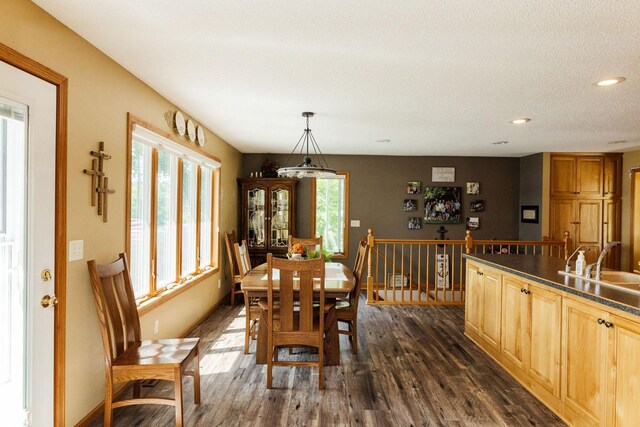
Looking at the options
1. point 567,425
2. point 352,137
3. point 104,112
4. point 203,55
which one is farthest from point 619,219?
point 104,112

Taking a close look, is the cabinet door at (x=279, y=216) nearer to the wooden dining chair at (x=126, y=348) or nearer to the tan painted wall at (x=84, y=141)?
the tan painted wall at (x=84, y=141)

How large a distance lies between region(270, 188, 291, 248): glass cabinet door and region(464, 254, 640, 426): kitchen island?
3.52 m

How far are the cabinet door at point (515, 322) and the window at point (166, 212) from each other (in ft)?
10.3

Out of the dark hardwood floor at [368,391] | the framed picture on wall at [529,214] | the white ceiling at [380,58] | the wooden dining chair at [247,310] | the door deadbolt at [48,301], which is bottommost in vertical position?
the dark hardwood floor at [368,391]

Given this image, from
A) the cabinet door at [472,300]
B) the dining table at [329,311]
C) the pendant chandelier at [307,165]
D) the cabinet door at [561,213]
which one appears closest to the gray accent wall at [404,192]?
the pendant chandelier at [307,165]

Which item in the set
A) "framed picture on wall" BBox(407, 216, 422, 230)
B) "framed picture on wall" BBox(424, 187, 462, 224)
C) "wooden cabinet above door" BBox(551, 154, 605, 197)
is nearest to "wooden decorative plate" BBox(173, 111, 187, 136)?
"framed picture on wall" BBox(407, 216, 422, 230)

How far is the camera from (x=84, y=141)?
2.45 m

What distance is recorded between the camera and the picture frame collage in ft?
23.3

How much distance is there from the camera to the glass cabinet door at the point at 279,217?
21.5 feet

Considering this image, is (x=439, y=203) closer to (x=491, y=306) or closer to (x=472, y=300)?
(x=472, y=300)

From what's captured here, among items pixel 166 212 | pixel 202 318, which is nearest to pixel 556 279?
pixel 166 212

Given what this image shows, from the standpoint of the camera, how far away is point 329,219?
23.1ft

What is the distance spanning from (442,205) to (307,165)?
4.05 meters

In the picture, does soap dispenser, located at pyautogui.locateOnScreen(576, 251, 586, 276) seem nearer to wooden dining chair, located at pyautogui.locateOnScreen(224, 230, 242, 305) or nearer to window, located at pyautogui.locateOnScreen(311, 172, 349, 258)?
wooden dining chair, located at pyautogui.locateOnScreen(224, 230, 242, 305)
